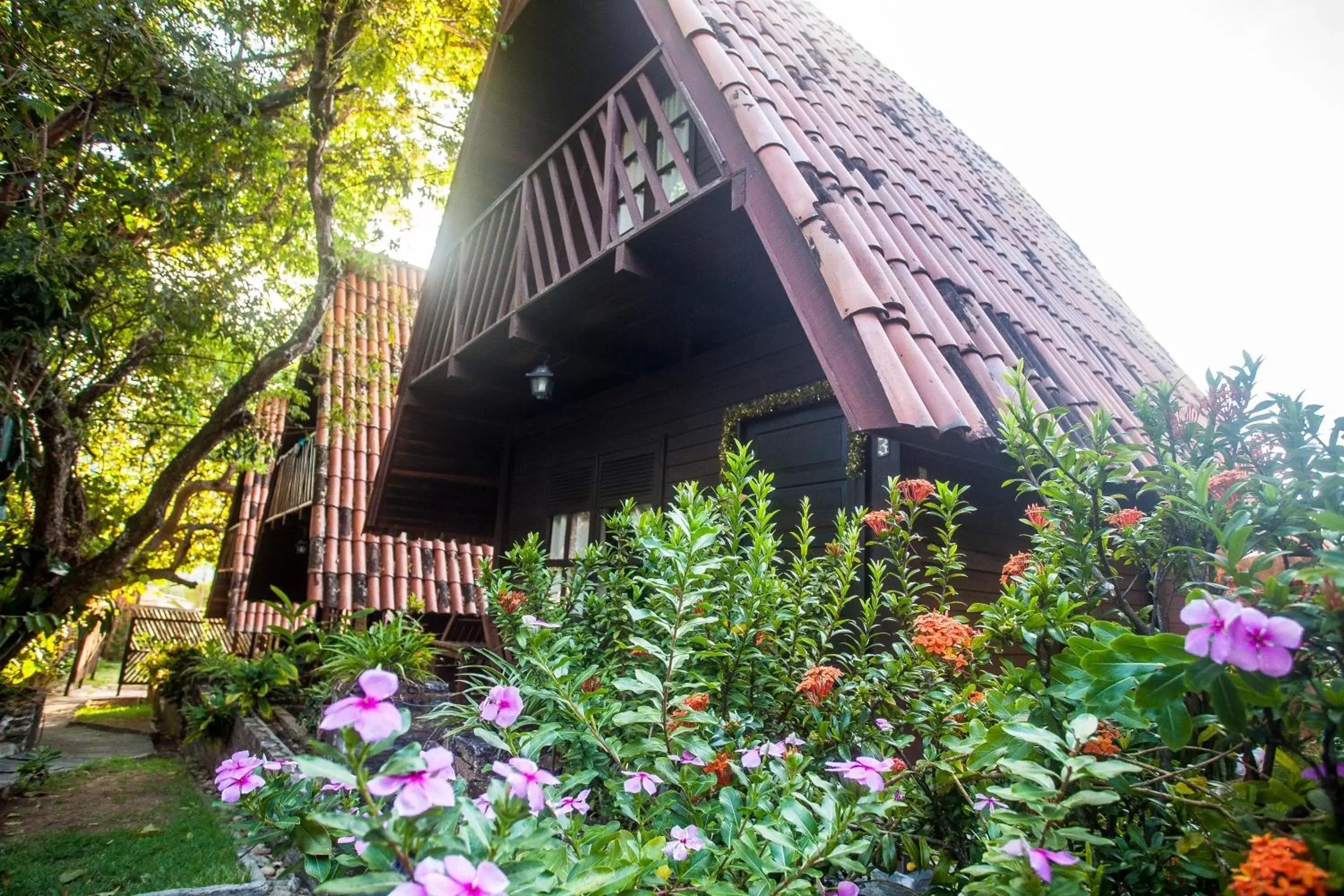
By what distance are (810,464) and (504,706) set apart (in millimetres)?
3213

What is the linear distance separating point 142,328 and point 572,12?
5.47 meters

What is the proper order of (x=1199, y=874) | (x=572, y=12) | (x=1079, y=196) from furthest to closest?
(x=1079, y=196)
(x=572, y=12)
(x=1199, y=874)

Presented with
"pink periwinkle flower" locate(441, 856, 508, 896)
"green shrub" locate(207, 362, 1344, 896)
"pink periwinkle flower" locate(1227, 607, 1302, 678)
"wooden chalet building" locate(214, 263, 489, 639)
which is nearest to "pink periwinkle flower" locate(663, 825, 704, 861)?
"green shrub" locate(207, 362, 1344, 896)

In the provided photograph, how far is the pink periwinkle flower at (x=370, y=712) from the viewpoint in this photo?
0.80 meters

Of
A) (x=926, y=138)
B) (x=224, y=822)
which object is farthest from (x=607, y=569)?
(x=926, y=138)

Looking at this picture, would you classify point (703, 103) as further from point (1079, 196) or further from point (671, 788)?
point (1079, 196)

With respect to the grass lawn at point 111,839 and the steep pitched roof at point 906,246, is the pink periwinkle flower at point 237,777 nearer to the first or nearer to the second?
the steep pitched roof at point 906,246

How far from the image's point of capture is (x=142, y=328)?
7.39 metres

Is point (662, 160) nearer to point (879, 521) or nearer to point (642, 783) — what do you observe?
point (879, 521)

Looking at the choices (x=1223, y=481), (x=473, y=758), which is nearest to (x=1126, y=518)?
(x=1223, y=481)

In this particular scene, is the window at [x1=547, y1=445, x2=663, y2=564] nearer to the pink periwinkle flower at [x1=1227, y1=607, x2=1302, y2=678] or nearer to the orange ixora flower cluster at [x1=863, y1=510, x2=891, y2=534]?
the orange ixora flower cluster at [x1=863, y1=510, x2=891, y2=534]

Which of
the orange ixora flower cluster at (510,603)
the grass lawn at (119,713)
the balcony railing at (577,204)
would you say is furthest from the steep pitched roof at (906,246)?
the grass lawn at (119,713)

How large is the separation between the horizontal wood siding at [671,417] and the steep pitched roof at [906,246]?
1.03m

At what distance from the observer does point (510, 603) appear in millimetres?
2771
